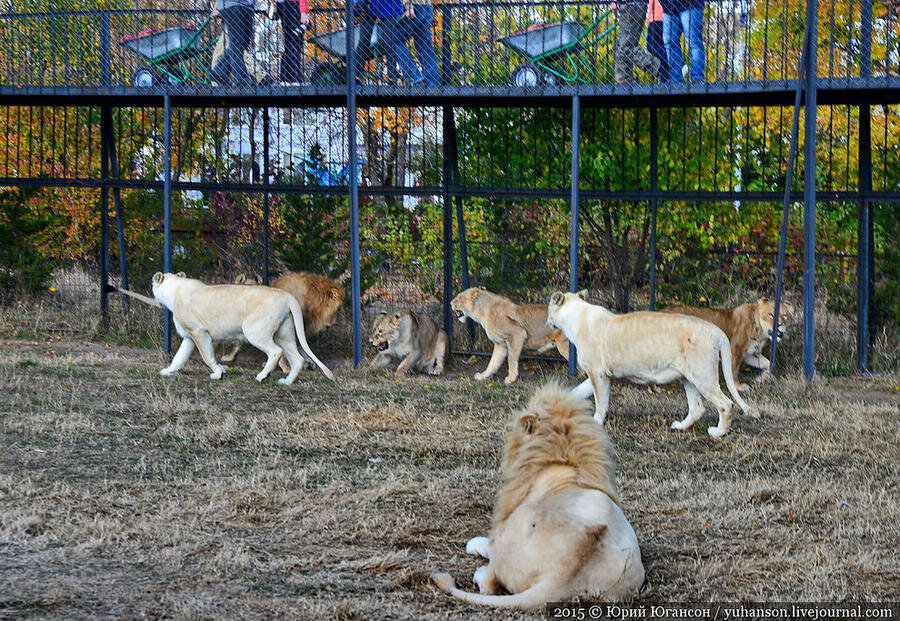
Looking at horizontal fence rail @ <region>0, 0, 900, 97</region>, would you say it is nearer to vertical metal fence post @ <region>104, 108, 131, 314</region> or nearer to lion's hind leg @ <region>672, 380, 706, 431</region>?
vertical metal fence post @ <region>104, 108, 131, 314</region>

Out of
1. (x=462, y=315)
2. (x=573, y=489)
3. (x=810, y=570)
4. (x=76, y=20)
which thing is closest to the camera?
(x=573, y=489)

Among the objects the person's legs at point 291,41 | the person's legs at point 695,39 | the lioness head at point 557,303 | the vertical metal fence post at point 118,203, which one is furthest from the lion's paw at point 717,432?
the vertical metal fence post at point 118,203

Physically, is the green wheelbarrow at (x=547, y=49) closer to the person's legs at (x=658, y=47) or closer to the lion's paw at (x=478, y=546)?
the person's legs at (x=658, y=47)

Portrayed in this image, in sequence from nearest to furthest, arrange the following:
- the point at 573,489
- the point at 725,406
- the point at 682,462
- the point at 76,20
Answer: the point at 573,489
the point at 682,462
the point at 725,406
the point at 76,20

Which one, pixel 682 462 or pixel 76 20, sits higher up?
pixel 76 20

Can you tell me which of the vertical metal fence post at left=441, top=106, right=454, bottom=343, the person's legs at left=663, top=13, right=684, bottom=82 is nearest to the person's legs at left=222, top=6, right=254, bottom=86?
the vertical metal fence post at left=441, top=106, right=454, bottom=343

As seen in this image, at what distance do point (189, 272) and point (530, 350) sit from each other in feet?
15.7

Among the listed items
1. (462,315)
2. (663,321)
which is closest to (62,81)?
(462,315)

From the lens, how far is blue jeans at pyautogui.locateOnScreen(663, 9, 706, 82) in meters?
12.9

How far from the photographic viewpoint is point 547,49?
43.5 feet

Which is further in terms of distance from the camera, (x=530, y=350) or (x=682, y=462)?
(x=530, y=350)

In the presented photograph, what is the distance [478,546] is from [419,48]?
27.6 ft

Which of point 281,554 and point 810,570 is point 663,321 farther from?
point 281,554

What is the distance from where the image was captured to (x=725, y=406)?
9.72m
